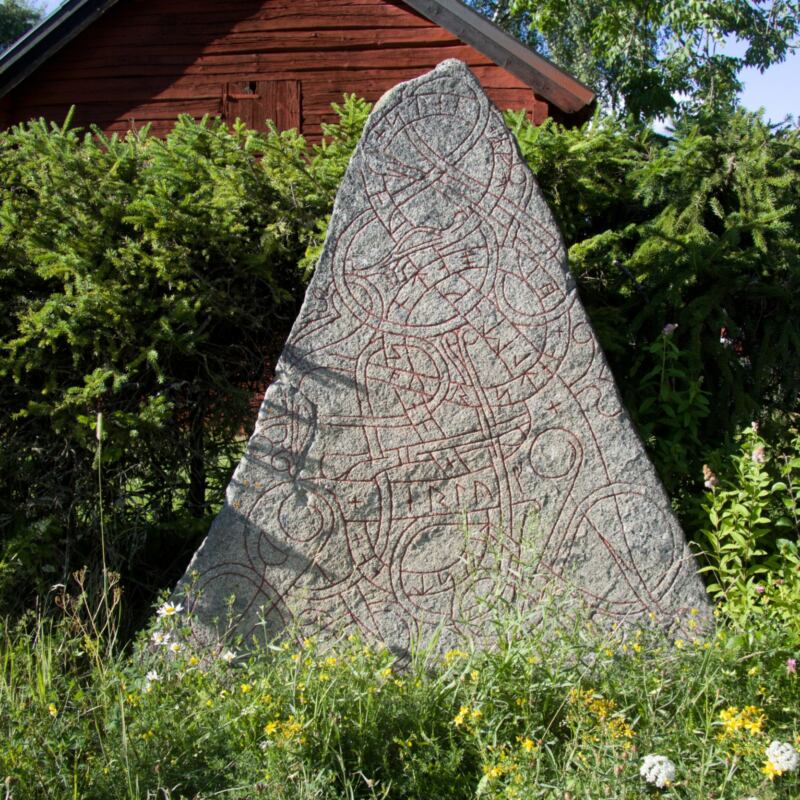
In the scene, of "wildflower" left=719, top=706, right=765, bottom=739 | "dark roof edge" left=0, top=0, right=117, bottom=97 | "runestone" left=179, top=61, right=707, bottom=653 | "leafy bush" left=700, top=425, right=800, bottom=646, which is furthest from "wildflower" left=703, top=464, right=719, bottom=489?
"dark roof edge" left=0, top=0, right=117, bottom=97

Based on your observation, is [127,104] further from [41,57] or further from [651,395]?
[651,395]

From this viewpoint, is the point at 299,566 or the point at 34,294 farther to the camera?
the point at 34,294

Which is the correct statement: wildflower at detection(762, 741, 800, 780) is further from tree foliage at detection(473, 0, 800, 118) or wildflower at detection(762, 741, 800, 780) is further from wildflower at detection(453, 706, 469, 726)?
tree foliage at detection(473, 0, 800, 118)

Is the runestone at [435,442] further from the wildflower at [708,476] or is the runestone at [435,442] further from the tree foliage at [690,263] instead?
the tree foliage at [690,263]

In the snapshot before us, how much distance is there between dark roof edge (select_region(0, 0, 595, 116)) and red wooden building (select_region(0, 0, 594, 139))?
0.04 ft

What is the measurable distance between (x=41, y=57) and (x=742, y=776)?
8491mm

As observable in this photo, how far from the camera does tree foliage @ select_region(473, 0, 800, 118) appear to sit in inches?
528

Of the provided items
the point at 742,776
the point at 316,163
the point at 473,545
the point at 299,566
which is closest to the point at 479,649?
the point at 473,545

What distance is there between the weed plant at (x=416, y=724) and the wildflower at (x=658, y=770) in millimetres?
64

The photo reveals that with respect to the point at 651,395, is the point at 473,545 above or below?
below

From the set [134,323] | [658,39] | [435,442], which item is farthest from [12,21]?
[435,442]

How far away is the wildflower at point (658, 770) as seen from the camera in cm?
210

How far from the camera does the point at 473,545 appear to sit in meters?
3.26

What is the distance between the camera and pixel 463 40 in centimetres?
787
